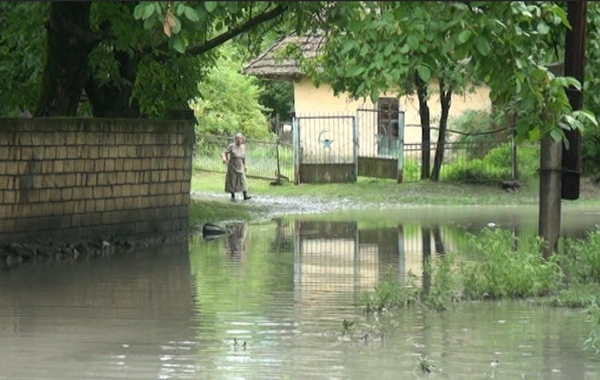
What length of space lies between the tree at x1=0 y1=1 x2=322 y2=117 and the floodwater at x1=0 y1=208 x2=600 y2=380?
3146mm

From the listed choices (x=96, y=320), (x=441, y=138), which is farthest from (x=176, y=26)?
(x=441, y=138)

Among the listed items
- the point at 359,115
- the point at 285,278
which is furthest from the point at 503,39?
the point at 359,115

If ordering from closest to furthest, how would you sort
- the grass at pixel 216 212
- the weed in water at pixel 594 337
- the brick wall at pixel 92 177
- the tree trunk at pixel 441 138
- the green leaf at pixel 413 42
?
1. the green leaf at pixel 413 42
2. the weed in water at pixel 594 337
3. the brick wall at pixel 92 177
4. the grass at pixel 216 212
5. the tree trunk at pixel 441 138

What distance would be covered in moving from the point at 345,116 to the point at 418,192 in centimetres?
503

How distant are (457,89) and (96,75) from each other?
1690cm

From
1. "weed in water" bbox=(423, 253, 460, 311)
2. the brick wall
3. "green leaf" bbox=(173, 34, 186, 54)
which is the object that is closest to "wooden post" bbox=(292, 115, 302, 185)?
the brick wall

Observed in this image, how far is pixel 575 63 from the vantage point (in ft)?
45.4

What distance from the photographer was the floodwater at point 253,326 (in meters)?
10.6

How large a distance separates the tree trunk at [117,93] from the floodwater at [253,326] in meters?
3.85

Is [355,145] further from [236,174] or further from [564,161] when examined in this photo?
[564,161]

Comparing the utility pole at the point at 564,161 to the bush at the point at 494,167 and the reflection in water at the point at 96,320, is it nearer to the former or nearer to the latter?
the reflection in water at the point at 96,320

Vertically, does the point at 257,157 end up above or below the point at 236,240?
above

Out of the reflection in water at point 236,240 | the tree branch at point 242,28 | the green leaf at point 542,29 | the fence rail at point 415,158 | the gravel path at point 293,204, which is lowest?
the gravel path at point 293,204

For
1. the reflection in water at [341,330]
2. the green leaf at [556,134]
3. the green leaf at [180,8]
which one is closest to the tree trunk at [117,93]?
the reflection in water at [341,330]
